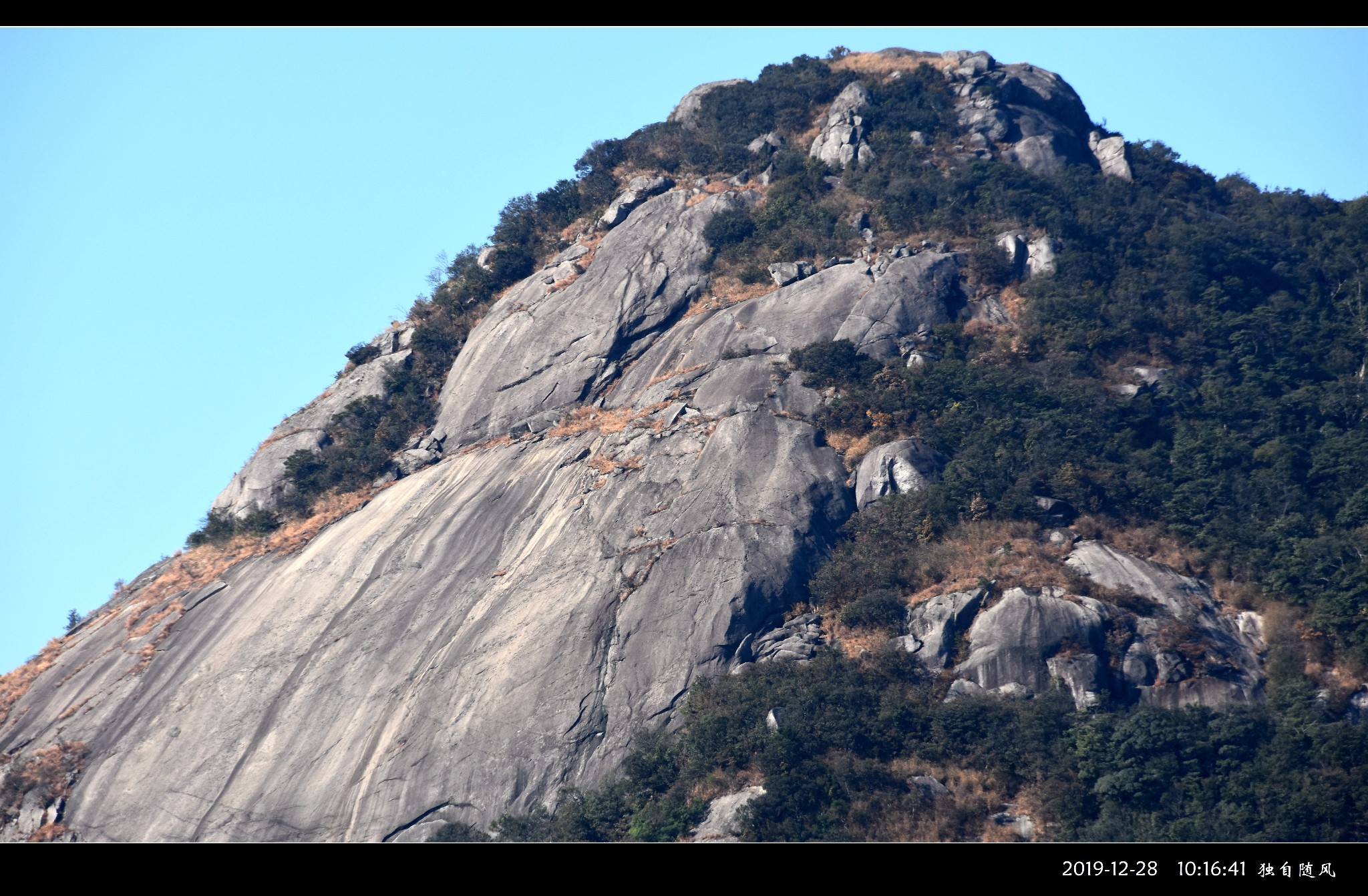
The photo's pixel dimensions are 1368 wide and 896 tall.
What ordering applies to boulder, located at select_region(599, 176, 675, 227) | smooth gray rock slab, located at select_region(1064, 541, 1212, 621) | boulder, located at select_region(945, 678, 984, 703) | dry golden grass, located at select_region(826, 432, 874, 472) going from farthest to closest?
boulder, located at select_region(599, 176, 675, 227)
dry golden grass, located at select_region(826, 432, 874, 472)
smooth gray rock slab, located at select_region(1064, 541, 1212, 621)
boulder, located at select_region(945, 678, 984, 703)

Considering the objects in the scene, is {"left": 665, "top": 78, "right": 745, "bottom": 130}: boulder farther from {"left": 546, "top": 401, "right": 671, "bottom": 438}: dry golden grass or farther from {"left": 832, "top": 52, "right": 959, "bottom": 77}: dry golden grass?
{"left": 546, "top": 401, "right": 671, "bottom": 438}: dry golden grass

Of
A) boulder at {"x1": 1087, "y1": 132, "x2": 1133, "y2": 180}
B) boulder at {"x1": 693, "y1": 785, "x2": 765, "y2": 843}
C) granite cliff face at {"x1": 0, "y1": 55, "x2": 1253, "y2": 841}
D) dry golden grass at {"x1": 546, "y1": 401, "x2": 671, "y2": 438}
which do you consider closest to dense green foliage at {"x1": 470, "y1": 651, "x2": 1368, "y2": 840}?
boulder at {"x1": 693, "y1": 785, "x2": 765, "y2": 843}

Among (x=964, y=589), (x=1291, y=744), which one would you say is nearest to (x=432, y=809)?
(x=964, y=589)

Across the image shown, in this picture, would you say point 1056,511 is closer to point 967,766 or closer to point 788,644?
point 788,644

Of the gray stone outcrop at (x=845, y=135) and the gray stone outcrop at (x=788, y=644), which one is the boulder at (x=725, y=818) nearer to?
the gray stone outcrop at (x=788, y=644)

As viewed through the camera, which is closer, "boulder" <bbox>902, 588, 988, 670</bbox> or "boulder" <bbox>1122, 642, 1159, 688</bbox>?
"boulder" <bbox>1122, 642, 1159, 688</bbox>

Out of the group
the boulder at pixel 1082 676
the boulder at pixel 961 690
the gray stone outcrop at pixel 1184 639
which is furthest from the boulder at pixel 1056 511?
the boulder at pixel 961 690
